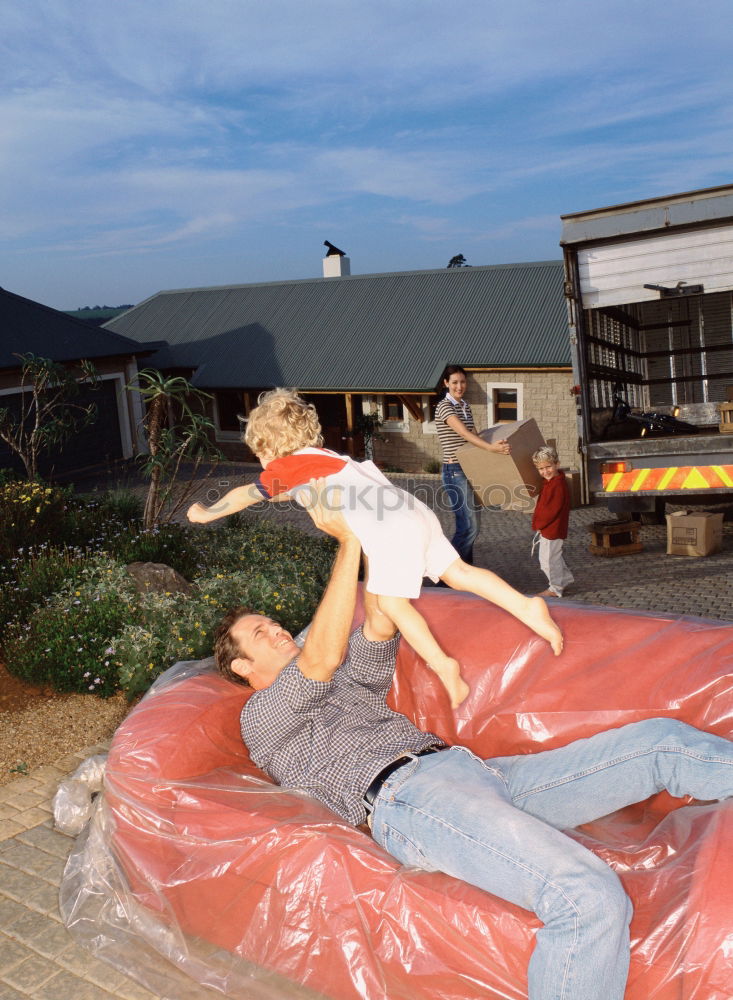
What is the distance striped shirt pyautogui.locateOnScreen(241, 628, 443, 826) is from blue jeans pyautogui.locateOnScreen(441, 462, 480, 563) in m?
4.99

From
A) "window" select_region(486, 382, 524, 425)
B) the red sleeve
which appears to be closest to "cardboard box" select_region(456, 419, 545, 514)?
the red sleeve

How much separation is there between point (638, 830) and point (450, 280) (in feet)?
66.3

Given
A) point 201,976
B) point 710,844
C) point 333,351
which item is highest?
point 333,351

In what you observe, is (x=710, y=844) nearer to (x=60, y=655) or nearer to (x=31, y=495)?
(x=60, y=655)

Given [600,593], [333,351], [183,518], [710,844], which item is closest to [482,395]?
[333,351]

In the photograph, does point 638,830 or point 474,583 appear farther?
point 474,583

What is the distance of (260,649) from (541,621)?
1.19m

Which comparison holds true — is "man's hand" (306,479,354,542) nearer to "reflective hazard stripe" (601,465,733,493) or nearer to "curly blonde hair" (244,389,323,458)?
"curly blonde hair" (244,389,323,458)

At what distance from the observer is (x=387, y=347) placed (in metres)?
21.1

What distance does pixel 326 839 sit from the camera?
10.1ft

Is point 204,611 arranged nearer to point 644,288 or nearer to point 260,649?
point 260,649

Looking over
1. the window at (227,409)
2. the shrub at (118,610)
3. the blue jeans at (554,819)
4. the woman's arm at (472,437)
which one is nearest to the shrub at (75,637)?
the shrub at (118,610)

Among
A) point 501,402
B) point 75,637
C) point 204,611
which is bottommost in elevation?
point 75,637

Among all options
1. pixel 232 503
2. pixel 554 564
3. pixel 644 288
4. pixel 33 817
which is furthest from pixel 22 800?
pixel 644 288
